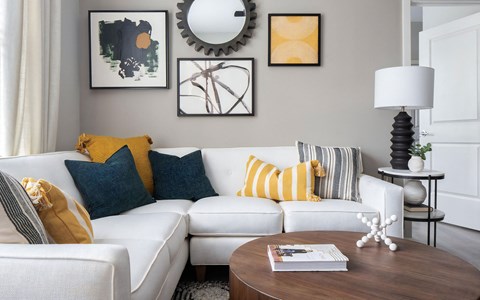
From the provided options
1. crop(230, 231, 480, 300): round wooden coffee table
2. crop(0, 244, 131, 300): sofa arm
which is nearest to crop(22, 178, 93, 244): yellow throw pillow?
crop(0, 244, 131, 300): sofa arm

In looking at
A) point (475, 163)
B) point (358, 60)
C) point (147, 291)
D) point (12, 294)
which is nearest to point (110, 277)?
point (12, 294)

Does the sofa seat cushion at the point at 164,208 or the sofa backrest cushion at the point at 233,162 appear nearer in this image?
the sofa seat cushion at the point at 164,208

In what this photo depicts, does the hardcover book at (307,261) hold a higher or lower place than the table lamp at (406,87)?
lower

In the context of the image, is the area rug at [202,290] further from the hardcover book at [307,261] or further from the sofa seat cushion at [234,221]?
the hardcover book at [307,261]

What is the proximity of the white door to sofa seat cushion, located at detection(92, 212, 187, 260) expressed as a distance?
114 inches

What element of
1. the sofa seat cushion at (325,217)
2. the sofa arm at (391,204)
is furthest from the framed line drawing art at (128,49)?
the sofa arm at (391,204)

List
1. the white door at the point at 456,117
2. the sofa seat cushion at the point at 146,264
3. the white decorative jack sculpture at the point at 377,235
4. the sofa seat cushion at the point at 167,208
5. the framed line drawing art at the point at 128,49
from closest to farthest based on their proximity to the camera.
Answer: the sofa seat cushion at the point at 146,264 < the white decorative jack sculpture at the point at 377,235 < the sofa seat cushion at the point at 167,208 < the framed line drawing art at the point at 128,49 < the white door at the point at 456,117

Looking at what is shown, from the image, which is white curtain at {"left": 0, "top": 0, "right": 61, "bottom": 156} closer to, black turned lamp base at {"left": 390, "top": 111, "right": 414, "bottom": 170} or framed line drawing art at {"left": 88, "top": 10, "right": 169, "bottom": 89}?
framed line drawing art at {"left": 88, "top": 10, "right": 169, "bottom": 89}

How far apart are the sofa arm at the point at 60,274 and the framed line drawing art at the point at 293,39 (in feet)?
7.58

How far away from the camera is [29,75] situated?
1.94 m

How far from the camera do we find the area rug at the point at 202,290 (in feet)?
5.74

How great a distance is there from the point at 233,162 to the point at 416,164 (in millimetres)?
1366

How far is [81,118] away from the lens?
2.75 meters

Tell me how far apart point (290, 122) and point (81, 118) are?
1.84m
